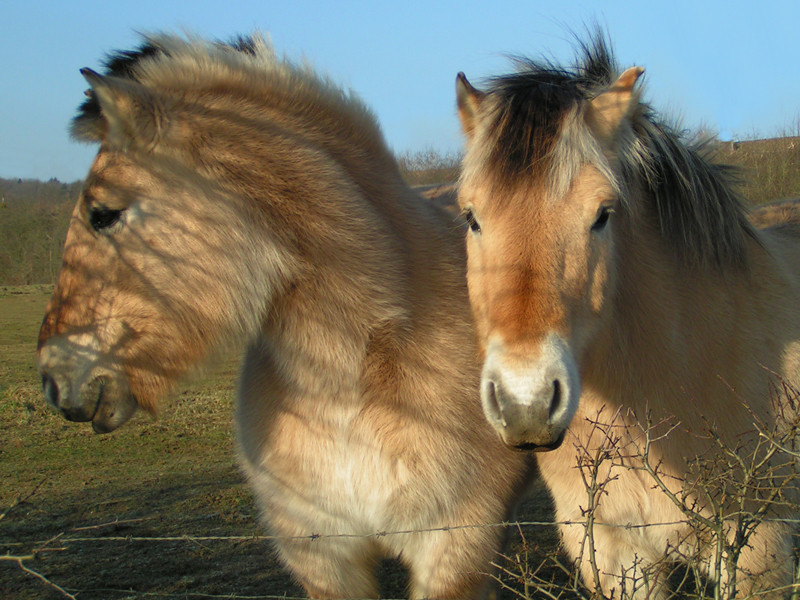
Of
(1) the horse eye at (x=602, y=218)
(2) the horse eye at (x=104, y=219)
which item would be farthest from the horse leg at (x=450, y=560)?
(2) the horse eye at (x=104, y=219)

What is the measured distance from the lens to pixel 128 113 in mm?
2492

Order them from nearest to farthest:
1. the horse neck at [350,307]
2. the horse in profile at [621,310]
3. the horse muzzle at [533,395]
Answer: the horse muzzle at [533,395]
the horse in profile at [621,310]
the horse neck at [350,307]

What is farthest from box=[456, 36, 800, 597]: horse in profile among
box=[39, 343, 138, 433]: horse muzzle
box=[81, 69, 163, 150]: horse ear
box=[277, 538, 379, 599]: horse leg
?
box=[39, 343, 138, 433]: horse muzzle

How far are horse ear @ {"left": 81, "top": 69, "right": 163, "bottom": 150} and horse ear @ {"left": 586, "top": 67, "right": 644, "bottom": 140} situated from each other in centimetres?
159

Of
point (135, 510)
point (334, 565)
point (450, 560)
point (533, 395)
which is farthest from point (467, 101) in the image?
point (135, 510)

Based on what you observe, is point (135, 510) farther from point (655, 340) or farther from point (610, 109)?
point (610, 109)

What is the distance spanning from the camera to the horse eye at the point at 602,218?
2.18 meters

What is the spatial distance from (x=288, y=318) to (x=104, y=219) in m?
0.80

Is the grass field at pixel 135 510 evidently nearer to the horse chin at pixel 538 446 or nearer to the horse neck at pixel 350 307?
the horse neck at pixel 350 307

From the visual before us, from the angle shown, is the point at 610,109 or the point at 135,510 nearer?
the point at 610,109

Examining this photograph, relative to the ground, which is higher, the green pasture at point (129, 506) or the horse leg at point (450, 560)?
the horse leg at point (450, 560)

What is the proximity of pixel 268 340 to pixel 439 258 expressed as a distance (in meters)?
0.83

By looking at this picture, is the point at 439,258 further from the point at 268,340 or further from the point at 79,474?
the point at 79,474

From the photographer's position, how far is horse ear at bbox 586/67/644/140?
90.5 inches
